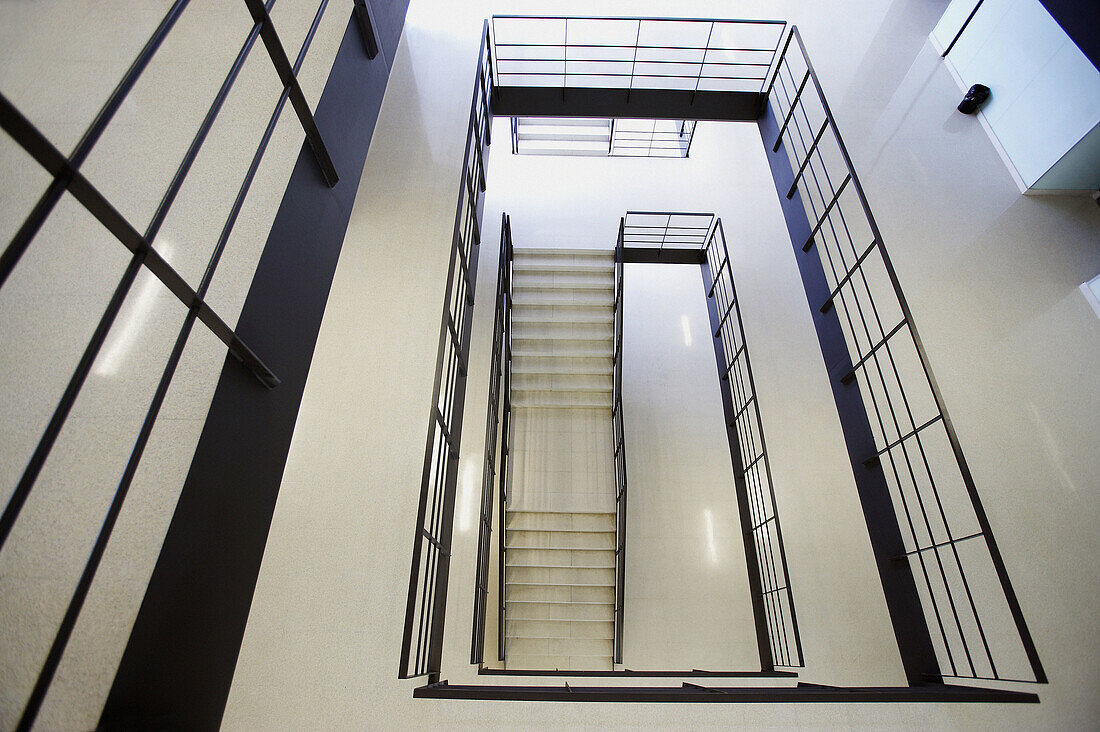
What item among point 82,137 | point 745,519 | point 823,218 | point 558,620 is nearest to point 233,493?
point 82,137

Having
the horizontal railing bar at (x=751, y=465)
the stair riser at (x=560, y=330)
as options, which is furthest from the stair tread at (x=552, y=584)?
the stair riser at (x=560, y=330)

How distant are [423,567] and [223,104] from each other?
3.25 m

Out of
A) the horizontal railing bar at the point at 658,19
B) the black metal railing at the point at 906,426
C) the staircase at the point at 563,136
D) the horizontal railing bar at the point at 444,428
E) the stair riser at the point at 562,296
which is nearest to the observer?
the black metal railing at the point at 906,426

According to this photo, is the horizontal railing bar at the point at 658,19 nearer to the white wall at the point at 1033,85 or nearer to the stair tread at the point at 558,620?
the white wall at the point at 1033,85

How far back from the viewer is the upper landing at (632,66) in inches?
266

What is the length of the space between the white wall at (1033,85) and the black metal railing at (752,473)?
322cm

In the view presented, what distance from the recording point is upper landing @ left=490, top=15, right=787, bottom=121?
22.1 feet

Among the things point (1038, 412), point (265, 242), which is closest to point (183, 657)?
point (265, 242)

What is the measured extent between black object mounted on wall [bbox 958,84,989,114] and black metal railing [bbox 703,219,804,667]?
9.95 feet

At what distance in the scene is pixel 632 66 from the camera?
23.0 ft

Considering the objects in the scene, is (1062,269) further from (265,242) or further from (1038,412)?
(265,242)

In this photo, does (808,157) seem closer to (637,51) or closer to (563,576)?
(637,51)

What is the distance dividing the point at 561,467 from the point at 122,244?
6.95 m

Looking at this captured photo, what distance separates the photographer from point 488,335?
6.98 metres
